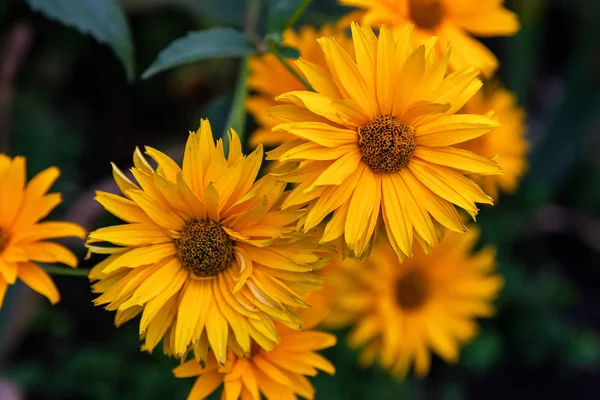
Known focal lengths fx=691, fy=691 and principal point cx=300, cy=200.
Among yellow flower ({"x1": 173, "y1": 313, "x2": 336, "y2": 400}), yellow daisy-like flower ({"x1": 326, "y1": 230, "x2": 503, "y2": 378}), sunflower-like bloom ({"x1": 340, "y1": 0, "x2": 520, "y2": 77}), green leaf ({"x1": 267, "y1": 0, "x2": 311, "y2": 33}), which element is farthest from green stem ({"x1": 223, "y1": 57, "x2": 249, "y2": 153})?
yellow daisy-like flower ({"x1": 326, "y1": 230, "x2": 503, "y2": 378})

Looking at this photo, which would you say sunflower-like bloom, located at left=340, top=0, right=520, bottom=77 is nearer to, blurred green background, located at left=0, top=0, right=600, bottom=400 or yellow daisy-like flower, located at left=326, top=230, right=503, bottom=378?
blurred green background, located at left=0, top=0, right=600, bottom=400

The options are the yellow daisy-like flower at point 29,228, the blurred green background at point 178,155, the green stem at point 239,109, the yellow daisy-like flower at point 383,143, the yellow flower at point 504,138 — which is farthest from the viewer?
the blurred green background at point 178,155

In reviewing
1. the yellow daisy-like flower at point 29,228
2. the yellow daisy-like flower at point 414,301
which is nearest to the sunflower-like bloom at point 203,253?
the yellow daisy-like flower at point 29,228

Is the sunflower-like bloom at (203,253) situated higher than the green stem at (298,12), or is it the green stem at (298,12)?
the green stem at (298,12)

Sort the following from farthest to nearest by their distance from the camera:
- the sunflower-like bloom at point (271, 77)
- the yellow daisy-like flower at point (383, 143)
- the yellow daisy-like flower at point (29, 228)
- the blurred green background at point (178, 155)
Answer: the blurred green background at point (178, 155) < the sunflower-like bloom at point (271, 77) < the yellow daisy-like flower at point (29, 228) < the yellow daisy-like flower at point (383, 143)

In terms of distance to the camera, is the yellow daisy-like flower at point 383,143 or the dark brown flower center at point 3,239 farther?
the dark brown flower center at point 3,239

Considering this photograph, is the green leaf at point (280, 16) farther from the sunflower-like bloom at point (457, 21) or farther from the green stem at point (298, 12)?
the sunflower-like bloom at point (457, 21)

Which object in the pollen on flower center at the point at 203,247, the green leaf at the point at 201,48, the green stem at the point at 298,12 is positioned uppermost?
the green stem at the point at 298,12

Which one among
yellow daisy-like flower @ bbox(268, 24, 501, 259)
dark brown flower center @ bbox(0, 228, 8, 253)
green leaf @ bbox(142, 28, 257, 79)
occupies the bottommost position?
dark brown flower center @ bbox(0, 228, 8, 253)
